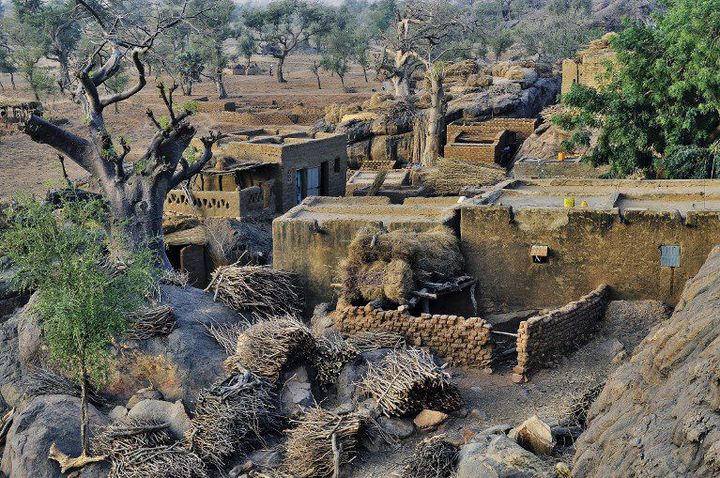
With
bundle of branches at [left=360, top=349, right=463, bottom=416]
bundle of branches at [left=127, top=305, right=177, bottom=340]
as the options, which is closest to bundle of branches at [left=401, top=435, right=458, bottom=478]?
bundle of branches at [left=360, top=349, right=463, bottom=416]

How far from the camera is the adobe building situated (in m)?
15.0

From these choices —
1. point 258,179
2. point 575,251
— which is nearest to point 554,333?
point 575,251

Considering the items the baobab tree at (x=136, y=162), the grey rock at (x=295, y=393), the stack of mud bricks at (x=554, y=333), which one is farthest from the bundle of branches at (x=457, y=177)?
the grey rock at (x=295, y=393)

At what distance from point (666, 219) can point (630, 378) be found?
5.73m

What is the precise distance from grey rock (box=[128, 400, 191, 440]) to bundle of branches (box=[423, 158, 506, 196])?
41.6ft

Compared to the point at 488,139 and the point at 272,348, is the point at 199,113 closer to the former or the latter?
the point at 488,139

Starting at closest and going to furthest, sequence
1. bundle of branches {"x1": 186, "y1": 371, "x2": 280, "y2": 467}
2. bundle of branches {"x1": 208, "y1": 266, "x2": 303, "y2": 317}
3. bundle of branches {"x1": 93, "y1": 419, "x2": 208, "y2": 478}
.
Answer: bundle of branches {"x1": 93, "y1": 419, "x2": 208, "y2": 478}
bundle of branches {"x1": 186, "y1": 371, "x2": 280, "y2": 467}
bundle of branches {"x1": 208, "y1": 266, "x2": 303, "y2": 317}

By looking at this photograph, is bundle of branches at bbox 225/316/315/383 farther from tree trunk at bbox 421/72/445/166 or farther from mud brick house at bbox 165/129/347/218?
tree trunk at bbox 421/72/445/166

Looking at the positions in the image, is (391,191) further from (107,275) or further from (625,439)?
(625,439)

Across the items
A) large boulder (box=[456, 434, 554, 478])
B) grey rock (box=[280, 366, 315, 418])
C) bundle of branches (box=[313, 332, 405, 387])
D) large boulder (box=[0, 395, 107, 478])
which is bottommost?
large boulder (box=[0, 395, 107, 478])

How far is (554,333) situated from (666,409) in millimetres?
6169

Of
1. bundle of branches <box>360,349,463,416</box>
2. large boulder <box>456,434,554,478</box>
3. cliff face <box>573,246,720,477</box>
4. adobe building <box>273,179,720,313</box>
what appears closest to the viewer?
cliff face <box>573,246,720,477</box>

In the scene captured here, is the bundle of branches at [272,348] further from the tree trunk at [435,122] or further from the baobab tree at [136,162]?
the tree trunk at [435,122]

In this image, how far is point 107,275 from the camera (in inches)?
520
